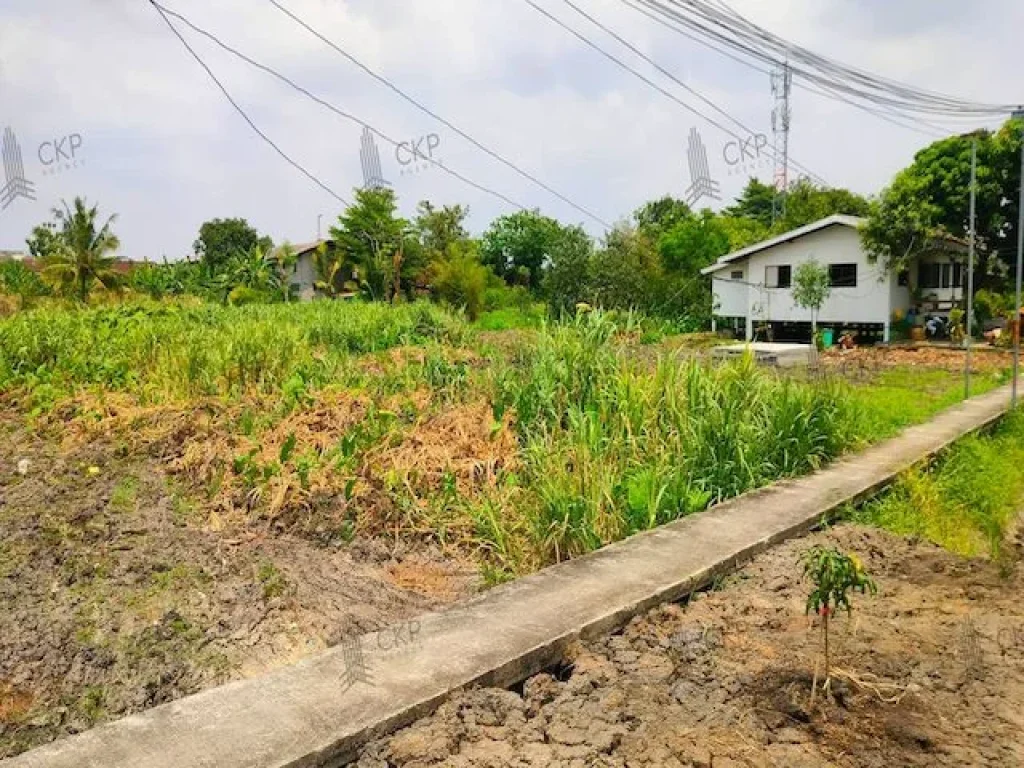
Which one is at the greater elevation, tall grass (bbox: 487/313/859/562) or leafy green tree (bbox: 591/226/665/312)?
leafy green tree (bbox: 591/226/665/312)

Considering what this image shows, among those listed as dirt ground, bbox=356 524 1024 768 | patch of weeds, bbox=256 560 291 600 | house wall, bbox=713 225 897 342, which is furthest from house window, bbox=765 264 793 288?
patch of weeds, bbox=256 560 291 600

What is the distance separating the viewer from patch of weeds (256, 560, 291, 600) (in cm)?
431

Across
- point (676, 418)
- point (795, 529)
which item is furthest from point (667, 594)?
point (676, 418)

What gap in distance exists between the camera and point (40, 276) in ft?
83.7

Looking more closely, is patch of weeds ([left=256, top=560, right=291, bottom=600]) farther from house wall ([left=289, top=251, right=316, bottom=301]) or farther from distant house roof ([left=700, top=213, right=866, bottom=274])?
house wall ([left=289, top=251, right=316, bottom=301])

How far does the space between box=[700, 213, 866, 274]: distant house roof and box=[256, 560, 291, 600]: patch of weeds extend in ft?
75.0

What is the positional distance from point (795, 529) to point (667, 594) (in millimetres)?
1507

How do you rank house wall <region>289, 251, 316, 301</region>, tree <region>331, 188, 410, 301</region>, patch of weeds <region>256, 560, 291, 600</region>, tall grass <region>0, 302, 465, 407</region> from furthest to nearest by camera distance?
1. house wall <region>289, 251, 316, 301</region>
2. tree <region>331, 188, 410, 301</region>
3. tall grass <region>0, 302, 465, 407</region>
4. patch of weeds <region>256, 560, 291, 600</region>

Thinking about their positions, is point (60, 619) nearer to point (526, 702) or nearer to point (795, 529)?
point (526, 702)

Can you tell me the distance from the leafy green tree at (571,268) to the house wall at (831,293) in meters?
5.01

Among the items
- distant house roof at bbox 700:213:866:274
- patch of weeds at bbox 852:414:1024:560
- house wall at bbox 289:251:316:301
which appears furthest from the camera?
house wall at bbox 289:251:316:301

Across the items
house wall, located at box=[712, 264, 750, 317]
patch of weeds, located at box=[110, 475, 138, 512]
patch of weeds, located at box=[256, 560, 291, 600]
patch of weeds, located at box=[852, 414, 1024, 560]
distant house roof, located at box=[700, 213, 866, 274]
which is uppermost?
distant house roof, located at box=[700, 213, 866, 274]

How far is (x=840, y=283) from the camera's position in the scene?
25.1 m

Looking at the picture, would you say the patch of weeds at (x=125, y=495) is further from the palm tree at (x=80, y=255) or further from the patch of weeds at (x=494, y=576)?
the palm tree at (x=80, y=255)
